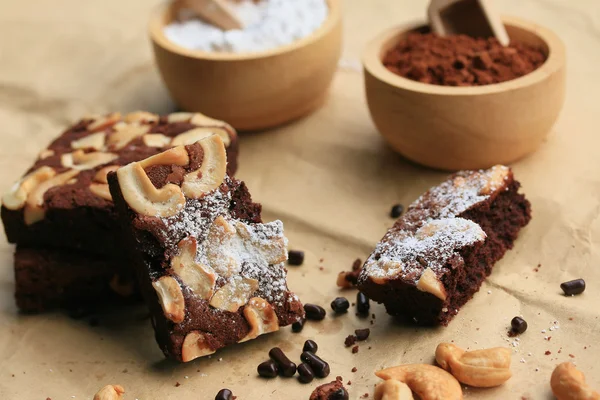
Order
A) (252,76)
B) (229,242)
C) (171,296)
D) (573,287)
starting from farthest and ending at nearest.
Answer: (252,76) < (573,287) < (229,242) < (171,296)

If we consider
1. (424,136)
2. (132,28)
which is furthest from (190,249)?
(132,28)

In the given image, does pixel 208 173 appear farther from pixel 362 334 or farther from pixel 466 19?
→ pixel 466 19

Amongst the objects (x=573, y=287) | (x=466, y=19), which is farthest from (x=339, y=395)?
(x=466, y=19)

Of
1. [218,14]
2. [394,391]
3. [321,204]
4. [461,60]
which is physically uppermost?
[461,60]

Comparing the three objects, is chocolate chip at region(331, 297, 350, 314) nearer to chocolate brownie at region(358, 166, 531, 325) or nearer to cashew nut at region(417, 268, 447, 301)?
chocolate brownie at region(358, 166, 531, 325)

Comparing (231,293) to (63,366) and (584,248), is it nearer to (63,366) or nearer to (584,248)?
(63,366)

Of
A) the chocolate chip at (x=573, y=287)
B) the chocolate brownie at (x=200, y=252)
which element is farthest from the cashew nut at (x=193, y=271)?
the chocolate chip at (x=573, y=287)

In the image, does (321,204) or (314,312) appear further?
(321,204)
